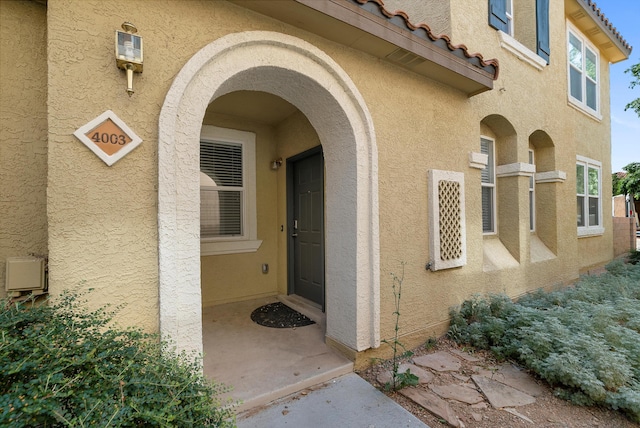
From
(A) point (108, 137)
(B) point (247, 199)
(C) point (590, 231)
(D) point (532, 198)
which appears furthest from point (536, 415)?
(C) point (590, 231)

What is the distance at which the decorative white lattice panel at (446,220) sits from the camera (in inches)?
152

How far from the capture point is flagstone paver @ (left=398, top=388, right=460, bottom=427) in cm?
248

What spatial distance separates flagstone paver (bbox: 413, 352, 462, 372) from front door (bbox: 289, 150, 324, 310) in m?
1.70

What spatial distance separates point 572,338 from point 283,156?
4911 millimetres

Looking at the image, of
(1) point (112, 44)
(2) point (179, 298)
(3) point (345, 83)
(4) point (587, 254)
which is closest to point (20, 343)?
(2) point (179, 298)

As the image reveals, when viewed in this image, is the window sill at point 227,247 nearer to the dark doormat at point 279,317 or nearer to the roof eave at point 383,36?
the dark doormat at point 279,317

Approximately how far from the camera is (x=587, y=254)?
7824 millimetres

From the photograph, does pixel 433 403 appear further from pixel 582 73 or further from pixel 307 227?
pixel 582 73

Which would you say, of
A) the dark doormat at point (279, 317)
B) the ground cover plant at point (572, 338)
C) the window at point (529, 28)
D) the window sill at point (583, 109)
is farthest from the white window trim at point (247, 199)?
the window sill at point (583, 109)

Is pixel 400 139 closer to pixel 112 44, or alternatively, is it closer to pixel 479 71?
pixel 479 71

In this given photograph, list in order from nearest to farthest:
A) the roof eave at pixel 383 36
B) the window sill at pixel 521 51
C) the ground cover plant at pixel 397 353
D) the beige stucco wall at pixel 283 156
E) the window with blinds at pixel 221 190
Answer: the beige stucco wall at pixel 283 156, the roof eave at pixel 383 36, the ground cover plant at pixel 397 353, the window with blinds at pixel 221 190, the window sill at pixel 521 51

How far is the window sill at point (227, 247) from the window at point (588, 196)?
8.42 m

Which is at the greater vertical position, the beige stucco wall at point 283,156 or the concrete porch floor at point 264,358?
the beige stucco wall at point 283,156

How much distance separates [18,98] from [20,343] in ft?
6.11
